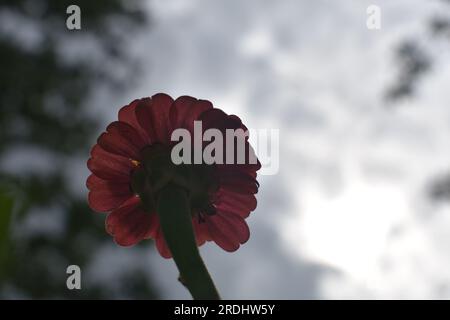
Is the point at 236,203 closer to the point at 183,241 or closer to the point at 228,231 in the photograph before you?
the point at 228,231

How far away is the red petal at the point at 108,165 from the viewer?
325 mm

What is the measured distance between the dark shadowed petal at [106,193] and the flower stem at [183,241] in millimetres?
58

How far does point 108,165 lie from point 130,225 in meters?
0.03

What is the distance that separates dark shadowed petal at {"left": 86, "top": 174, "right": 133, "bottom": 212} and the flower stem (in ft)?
0.19

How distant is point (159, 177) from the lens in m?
0.29

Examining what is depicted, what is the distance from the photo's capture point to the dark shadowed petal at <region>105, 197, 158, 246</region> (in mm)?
326

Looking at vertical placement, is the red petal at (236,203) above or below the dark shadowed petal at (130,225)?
above

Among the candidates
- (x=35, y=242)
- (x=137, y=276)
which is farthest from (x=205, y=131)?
(x=137, y=276)

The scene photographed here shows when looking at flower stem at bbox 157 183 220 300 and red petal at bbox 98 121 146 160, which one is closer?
flower stem at bbox 157 183 220 300

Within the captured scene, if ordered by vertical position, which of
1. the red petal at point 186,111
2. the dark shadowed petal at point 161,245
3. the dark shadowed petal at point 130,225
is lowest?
the dark shadowed petal at point 161,245

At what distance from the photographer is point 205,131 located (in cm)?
30

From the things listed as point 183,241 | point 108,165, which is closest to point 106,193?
point 108,165

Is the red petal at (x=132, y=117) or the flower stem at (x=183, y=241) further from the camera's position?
the red petal at (x=132, y=117)
